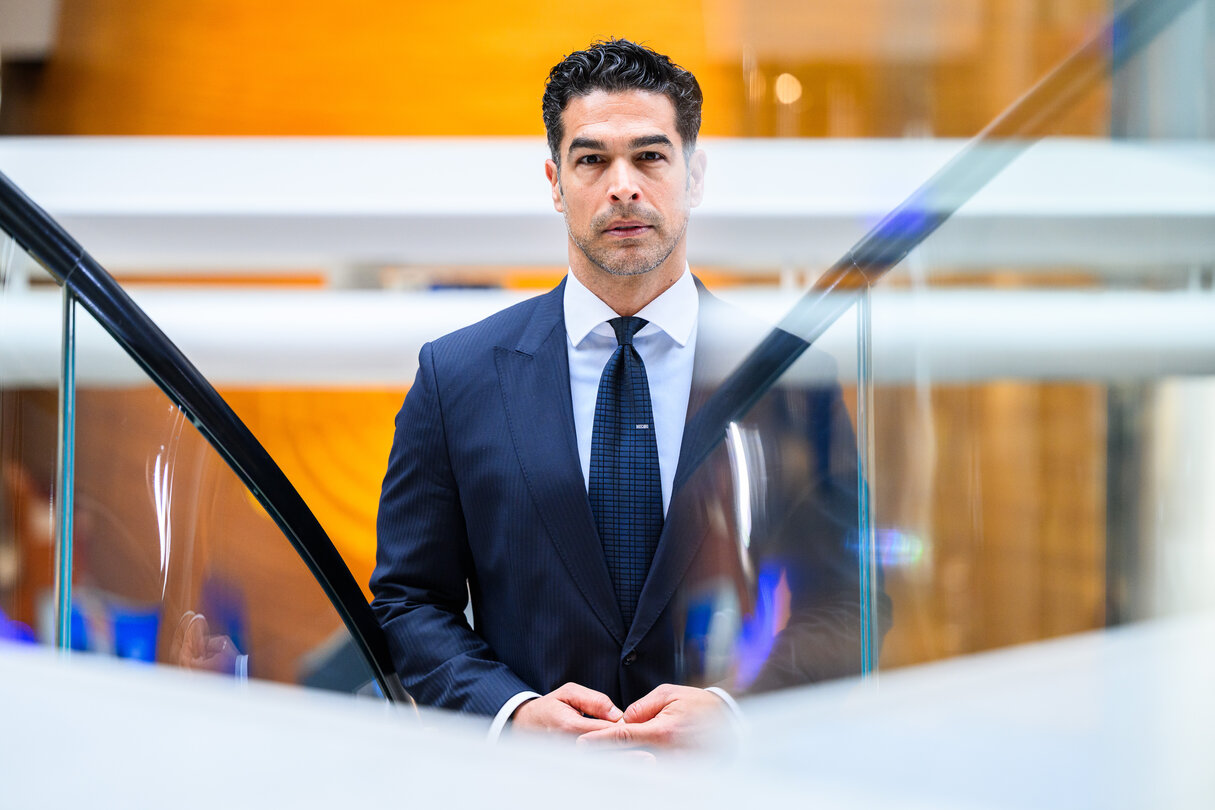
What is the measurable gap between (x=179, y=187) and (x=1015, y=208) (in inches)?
83.5

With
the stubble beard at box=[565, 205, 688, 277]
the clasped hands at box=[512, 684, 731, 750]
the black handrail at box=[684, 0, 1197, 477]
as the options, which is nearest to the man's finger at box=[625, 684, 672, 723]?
the clasped hands at box=[512, 684, 731, 750]

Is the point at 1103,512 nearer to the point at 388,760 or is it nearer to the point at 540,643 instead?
the point at 540,643

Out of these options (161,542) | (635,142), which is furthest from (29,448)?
(635,142)

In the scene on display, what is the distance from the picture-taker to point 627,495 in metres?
1.34

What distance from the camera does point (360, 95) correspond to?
295 cm

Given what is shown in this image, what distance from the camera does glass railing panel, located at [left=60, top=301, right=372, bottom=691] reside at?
1283mm

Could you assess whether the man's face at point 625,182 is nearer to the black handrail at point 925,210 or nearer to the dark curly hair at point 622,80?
the dark curly hair at point 622,80

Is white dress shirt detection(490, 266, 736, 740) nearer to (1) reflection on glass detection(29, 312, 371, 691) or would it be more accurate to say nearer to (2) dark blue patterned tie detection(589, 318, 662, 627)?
(2) dark blue patterned tie detection(589, 318, 662, 627)

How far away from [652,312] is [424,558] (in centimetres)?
50

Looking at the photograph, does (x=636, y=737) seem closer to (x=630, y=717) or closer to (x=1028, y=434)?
(x=630, y=717)

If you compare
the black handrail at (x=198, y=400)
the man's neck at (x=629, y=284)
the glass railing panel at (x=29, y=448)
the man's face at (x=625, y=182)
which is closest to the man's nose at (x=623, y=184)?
the man's face at (x=625, y=182)

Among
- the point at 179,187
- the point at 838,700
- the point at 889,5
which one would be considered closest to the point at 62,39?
the point at 179,187

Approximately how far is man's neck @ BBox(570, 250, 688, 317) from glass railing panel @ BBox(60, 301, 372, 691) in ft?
1.99

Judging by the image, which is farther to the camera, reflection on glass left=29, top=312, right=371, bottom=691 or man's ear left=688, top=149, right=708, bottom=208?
man's ear left=688, top=149, right=708, bottom=208
